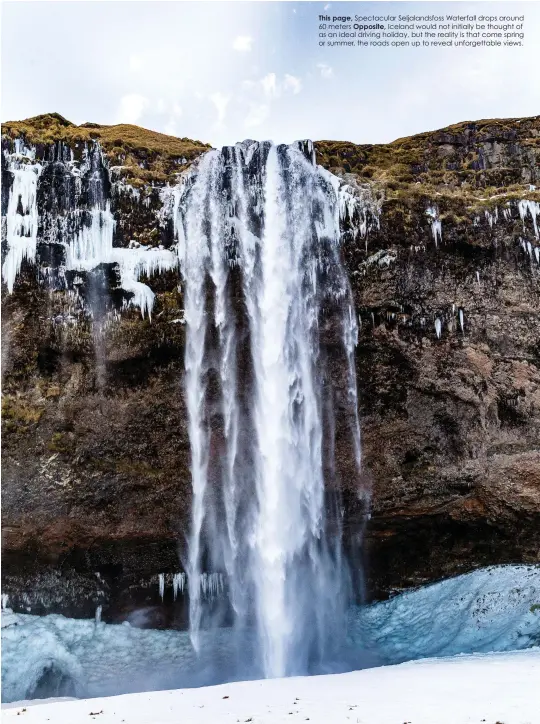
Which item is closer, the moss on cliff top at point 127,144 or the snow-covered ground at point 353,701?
the snow-covered ground at point 353,701

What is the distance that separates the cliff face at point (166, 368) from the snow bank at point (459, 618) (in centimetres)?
42

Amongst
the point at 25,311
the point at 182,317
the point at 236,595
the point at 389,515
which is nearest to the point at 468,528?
the point at 389,515

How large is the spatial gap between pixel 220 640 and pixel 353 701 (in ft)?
21.1

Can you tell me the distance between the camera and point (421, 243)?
47.9 ft

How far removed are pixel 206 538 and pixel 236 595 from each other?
4.57 feet

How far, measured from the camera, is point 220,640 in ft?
48.7

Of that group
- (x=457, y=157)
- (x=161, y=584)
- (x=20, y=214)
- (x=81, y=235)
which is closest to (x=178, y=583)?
(x=161, y=584)

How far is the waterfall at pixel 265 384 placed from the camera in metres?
14.4

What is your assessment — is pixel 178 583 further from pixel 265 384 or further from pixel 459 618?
pixel 459 618

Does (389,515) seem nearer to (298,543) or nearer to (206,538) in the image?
(298,543)

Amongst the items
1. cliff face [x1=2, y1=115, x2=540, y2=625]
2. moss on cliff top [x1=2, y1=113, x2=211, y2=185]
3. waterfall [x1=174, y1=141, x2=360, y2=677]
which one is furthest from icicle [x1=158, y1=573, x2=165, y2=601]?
moss on cliff top [x1=2, y1=113, x2=211, y2=185]

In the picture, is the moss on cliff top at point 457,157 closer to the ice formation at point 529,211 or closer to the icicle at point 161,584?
the ice formation at point 529,211

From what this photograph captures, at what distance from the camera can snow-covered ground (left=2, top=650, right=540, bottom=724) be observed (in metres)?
8.05

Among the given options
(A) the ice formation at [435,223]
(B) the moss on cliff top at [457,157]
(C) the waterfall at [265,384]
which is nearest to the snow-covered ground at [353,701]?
(C) the waterfall at [265,384]
